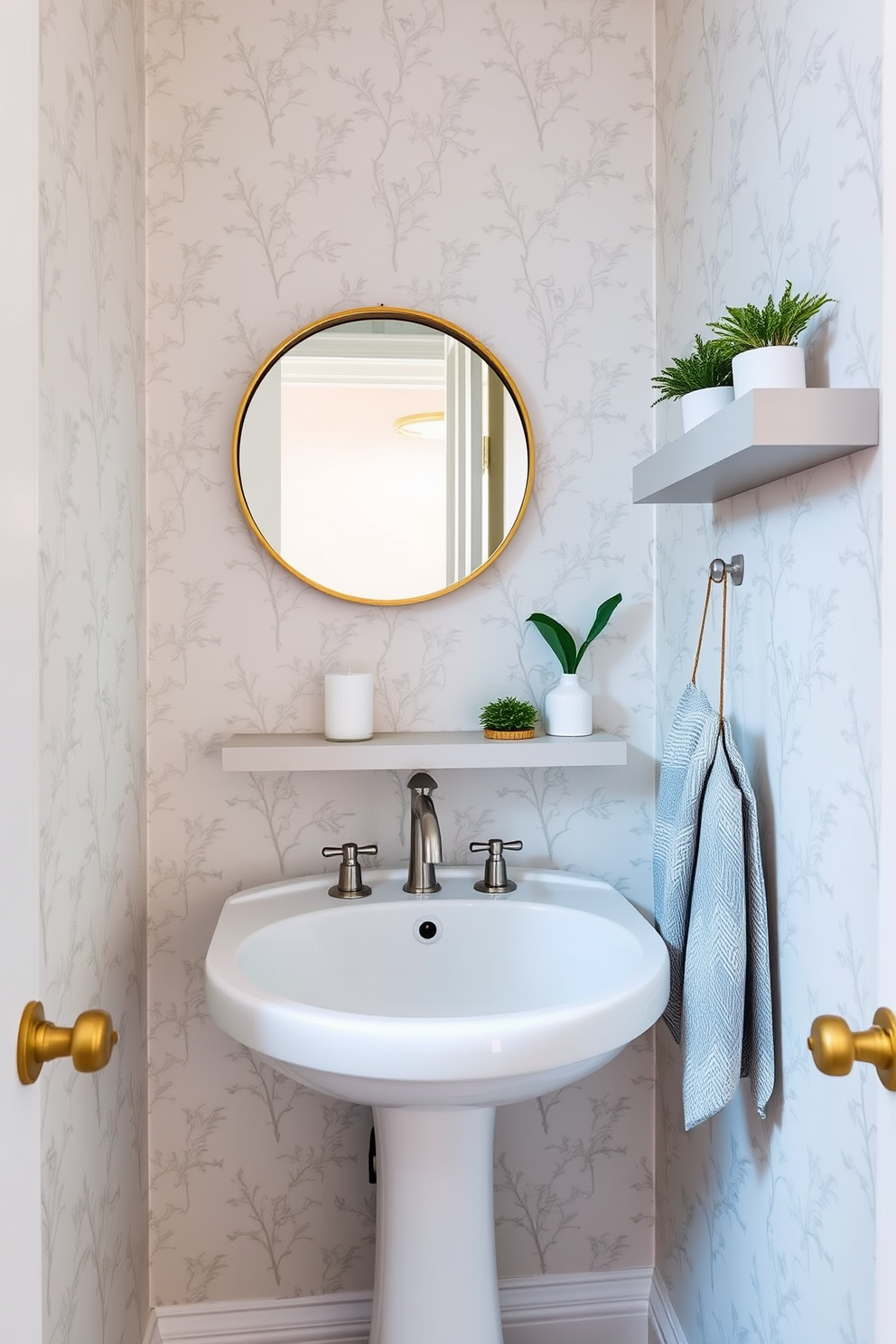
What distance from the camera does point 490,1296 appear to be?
1.31m

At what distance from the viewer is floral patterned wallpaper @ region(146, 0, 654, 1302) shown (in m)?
1.55

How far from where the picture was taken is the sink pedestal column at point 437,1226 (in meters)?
1.27

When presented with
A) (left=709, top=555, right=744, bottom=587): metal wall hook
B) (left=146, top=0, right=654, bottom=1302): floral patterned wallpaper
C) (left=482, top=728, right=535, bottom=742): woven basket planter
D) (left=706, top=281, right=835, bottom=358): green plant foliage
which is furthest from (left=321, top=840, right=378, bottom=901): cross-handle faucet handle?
(left=706, top=281, right=835, bottom=358): green plant foliage

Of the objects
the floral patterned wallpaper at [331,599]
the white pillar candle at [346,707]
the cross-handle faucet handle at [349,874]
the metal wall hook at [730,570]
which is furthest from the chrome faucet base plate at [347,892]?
the metal wall hook at [730,570]

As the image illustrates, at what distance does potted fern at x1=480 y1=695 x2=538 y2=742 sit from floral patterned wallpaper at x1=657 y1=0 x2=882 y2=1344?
0.98 feet

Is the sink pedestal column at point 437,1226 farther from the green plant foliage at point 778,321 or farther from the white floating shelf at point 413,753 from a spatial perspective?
the green plant foliage at point 778,321

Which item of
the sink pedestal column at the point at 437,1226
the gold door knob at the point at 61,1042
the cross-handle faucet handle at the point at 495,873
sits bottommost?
the sink pedestal column at the point at 437,1226

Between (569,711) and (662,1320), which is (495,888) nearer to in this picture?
(569,711)

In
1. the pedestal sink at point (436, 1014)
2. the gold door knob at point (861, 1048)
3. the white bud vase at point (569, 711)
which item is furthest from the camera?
the white bud vase at point (569, 711)

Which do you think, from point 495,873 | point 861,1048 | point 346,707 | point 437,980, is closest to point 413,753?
point 346,707

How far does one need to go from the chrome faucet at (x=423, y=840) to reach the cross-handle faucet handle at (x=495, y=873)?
0.08 m

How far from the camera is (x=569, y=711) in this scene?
1.51 metres

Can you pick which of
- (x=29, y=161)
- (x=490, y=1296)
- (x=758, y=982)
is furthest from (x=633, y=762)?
(x=29, y=161)

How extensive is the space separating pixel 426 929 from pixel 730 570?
0.70m
